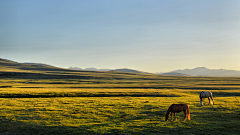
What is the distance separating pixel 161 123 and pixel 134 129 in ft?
11.2

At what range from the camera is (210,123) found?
16922 mm

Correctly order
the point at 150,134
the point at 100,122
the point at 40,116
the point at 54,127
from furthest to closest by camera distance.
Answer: the point at 40,116, the point at 100,122, the point at 54,127, the point at 150,134

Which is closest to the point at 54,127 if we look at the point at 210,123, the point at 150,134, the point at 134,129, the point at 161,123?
the point at 134,129

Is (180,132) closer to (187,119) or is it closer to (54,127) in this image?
(187,119)

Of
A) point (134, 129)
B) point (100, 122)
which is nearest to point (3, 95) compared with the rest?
point (100, 122)

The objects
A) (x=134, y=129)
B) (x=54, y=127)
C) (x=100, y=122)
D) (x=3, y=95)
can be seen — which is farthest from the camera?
(x=3, y=95)

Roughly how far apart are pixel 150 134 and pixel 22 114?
1677 cm

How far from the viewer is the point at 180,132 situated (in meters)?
14.4

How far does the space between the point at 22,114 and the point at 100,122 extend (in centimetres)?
1086

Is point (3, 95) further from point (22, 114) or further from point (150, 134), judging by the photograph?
point (150, 134)

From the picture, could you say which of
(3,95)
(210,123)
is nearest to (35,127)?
(210,123)

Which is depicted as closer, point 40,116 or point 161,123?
point 161,123

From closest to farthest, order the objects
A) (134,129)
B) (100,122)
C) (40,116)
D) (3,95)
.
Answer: (134,129) < (100,122) < (40,116) < (3,95)

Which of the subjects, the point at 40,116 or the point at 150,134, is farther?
the point at 40,116
